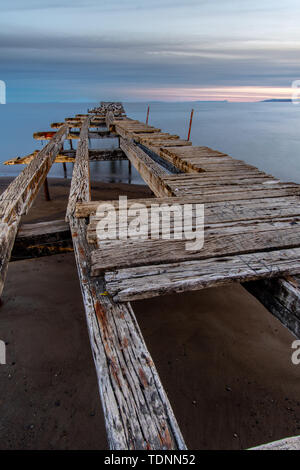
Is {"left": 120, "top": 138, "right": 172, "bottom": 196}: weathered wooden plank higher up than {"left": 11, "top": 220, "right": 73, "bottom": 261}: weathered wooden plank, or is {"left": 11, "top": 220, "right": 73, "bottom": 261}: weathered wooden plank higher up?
{"left": 120, "top": 138, "right": 172, "bottom": 196}: weathered wooden plank

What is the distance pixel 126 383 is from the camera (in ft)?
4.60

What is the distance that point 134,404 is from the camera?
4.29 ft

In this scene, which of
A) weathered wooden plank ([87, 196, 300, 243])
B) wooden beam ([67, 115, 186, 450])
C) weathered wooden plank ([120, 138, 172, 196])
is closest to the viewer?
wooden beam ([67, 115, 186, 450])

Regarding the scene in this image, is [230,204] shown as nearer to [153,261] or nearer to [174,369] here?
[153,261]

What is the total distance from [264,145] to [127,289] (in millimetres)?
36019

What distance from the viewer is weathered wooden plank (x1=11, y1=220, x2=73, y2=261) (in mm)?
3078

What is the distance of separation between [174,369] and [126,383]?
2950 mm

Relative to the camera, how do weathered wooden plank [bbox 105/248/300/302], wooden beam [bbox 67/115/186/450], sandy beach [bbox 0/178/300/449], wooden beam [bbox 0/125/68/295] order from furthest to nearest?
sandy beach [bbox 0/178/300/449] → wooden beam [bbox 0/125/68/295] → weathered wooden plank [bbox 105/248/300/302] → wooden beam [bbox 67/115/186/450]

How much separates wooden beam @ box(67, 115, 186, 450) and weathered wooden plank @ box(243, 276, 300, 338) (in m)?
1.19

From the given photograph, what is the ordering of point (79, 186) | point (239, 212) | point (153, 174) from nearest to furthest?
point (239, 212), point (79, 186), point (153, 174)

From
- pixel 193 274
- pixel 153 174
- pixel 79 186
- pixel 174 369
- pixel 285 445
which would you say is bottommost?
pixel 174 369

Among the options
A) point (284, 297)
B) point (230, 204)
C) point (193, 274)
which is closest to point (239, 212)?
point (230, 204)

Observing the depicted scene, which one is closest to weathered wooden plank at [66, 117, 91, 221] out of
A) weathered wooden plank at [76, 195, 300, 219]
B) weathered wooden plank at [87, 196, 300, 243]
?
weathered wooden plank at [76, 195, 300, 219]

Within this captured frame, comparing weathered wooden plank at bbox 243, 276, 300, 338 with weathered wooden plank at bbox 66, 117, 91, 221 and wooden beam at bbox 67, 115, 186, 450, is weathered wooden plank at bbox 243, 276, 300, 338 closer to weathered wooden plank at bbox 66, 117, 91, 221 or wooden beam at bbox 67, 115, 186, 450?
wooden beam at bbox 67, 115, 186, 450
